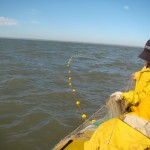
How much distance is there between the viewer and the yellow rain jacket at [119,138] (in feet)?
9.16

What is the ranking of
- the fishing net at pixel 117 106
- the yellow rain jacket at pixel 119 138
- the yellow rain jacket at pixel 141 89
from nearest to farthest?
the yellow rain jacket at pixel 119 138, the yellow rain jacket at pixel 141 89, the fishing net at pixel 117 106

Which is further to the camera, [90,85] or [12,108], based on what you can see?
[90,85]

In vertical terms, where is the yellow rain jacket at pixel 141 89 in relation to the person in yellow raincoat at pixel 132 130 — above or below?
above

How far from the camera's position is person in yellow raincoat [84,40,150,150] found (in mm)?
2820

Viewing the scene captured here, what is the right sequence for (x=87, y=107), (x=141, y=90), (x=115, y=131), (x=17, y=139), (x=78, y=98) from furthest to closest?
(x=78, y=98) → (x=87, y=107) → (x=17, y=139) → (x=141, y=90) → (x=115, y=131)

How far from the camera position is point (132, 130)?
2889mm

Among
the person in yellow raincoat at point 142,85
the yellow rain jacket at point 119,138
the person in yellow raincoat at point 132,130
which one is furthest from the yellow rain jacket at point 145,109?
the yellow rain jacket at point 119,138

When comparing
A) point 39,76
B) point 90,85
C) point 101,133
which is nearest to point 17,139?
point 101,133

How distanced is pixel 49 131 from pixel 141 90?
4.98 metres

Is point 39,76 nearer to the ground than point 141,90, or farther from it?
nearer to the ground

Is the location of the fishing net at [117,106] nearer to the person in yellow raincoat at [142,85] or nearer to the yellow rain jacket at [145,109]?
the person in yellow raincoat at [142,85]

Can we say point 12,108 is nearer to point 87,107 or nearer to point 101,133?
point 87,107

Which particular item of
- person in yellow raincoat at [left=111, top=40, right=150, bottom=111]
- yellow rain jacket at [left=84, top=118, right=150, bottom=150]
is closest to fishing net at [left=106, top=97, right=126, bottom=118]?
person in yellow raincoat at [left=111, top=40, right=150, bottom=111]

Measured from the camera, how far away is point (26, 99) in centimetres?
1032
